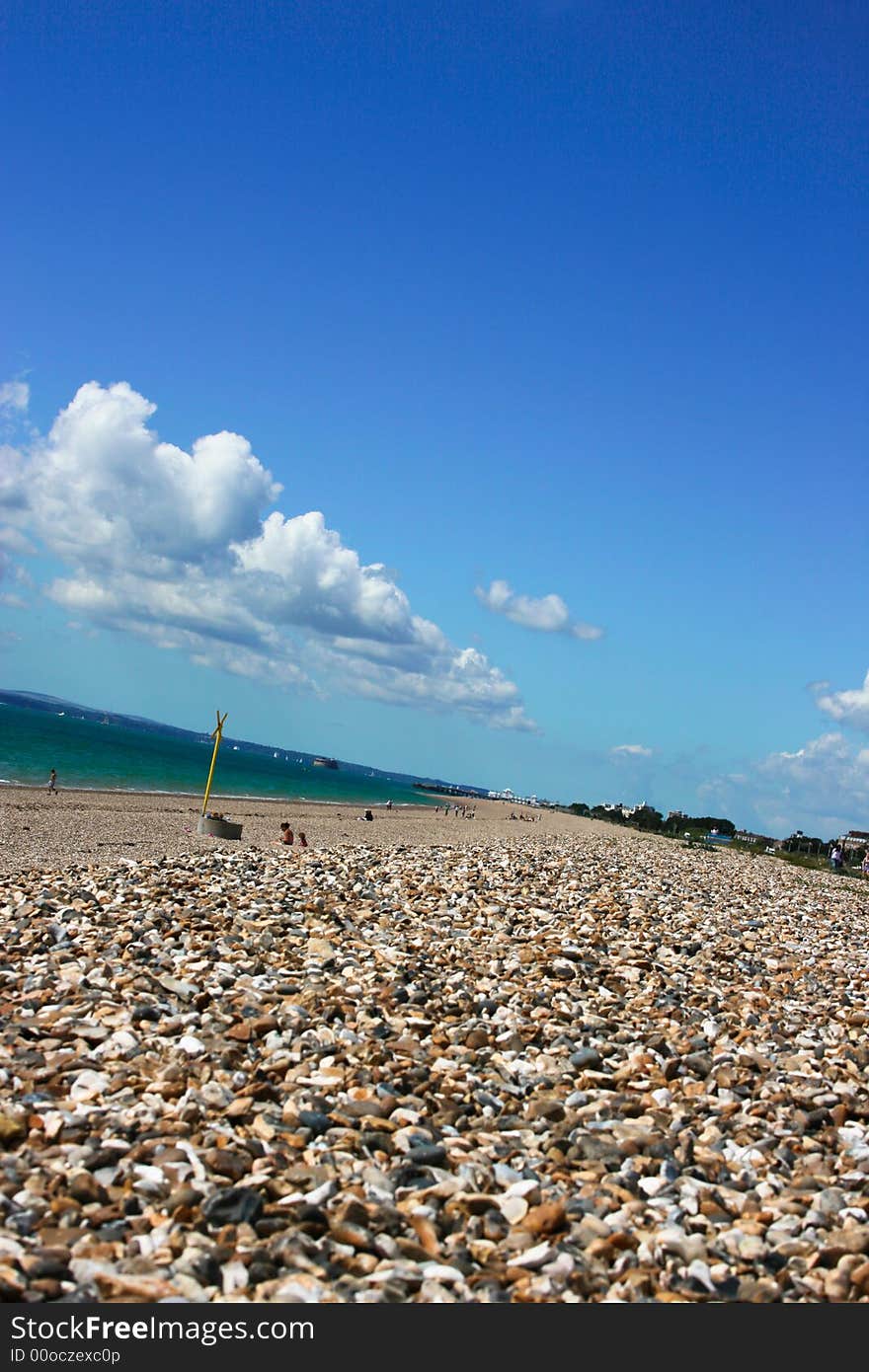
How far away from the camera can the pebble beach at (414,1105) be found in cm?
480

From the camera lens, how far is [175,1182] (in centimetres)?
528

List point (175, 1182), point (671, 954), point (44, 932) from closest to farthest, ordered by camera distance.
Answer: point (175, 1182)
point (44, 932)
point (671, 954)

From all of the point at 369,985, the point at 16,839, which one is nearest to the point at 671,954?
the point at 369,985

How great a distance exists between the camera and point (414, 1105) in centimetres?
651

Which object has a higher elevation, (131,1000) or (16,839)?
(131,1000)

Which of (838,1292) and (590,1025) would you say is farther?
(590,1025)

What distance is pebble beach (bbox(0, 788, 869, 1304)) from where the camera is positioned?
189 inches

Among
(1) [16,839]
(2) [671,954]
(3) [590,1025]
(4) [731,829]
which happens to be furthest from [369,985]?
(4) [731,829]

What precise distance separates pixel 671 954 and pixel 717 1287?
7.09m
